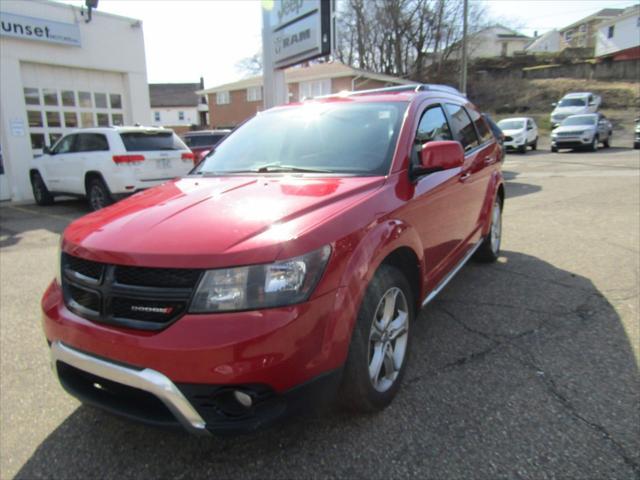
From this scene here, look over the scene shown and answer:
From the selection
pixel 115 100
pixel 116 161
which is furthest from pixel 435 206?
pixel 115 100

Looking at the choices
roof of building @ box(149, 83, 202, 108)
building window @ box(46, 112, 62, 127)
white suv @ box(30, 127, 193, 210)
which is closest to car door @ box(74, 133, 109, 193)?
white suv @ box(30, 127, 193, 210)

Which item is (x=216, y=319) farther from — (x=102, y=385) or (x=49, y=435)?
(x=49, y=435)

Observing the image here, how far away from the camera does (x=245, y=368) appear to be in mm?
1896

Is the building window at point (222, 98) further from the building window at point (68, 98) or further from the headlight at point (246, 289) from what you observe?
the headlight at point (246, 289)

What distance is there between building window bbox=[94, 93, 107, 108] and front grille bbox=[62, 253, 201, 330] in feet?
44.3

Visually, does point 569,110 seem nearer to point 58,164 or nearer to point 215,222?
point 58,164

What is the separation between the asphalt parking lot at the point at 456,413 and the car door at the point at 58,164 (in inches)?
242

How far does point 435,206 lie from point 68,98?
43.4 ft

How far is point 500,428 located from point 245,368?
1.43m

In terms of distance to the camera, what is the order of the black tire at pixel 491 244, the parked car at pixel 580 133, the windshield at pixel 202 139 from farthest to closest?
the parked car at pixel 580 133 < the windshield at pixel 202 139 < the black tire at pixel 491 244

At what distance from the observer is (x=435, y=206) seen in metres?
3.30

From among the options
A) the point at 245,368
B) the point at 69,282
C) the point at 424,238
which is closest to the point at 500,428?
the point at 424,238

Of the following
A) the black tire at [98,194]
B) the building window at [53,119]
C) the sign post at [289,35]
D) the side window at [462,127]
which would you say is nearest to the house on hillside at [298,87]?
the building window at [53,119]

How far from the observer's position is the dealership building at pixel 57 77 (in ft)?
39.1
